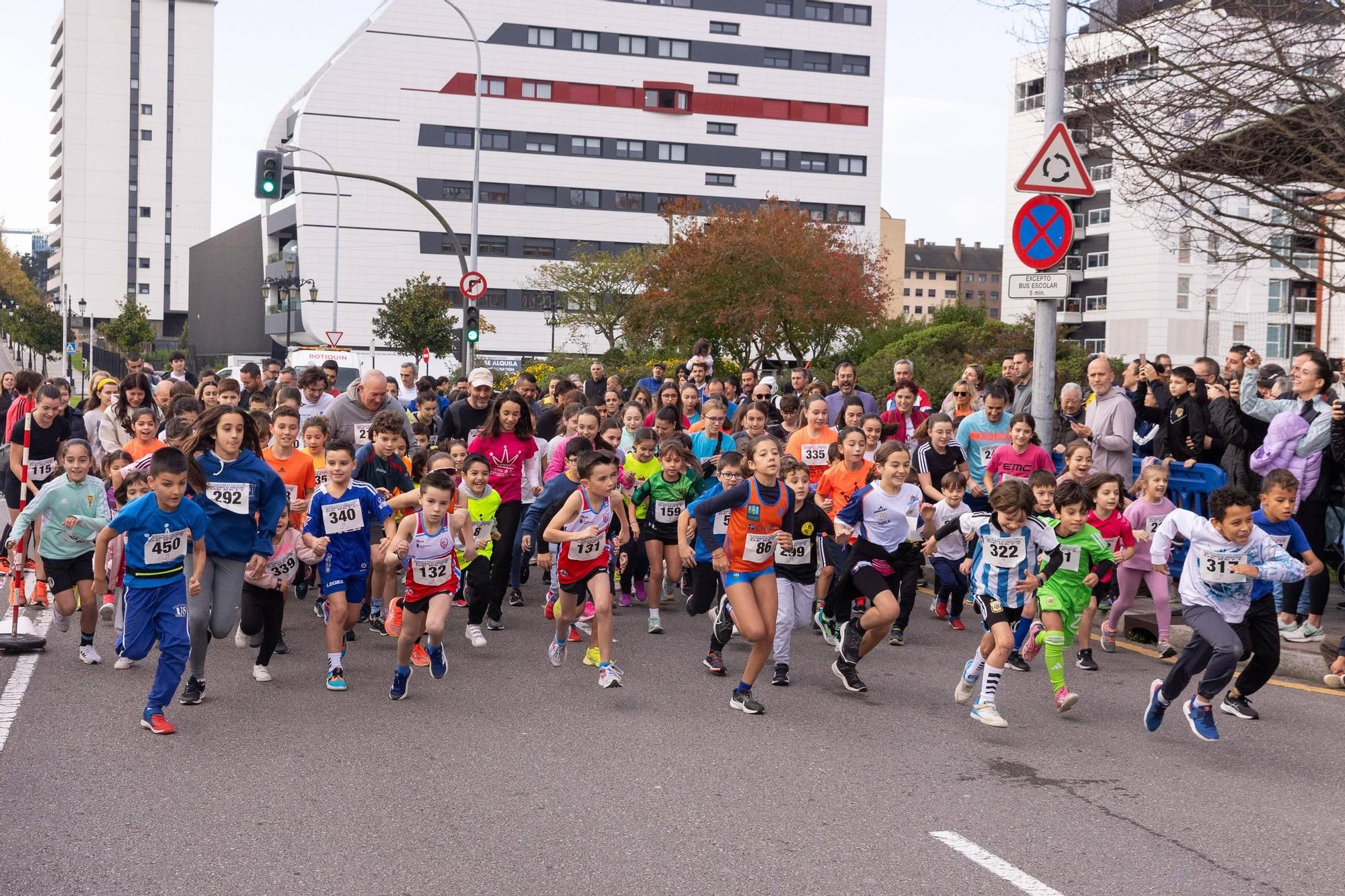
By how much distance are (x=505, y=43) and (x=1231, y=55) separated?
66.6 metres

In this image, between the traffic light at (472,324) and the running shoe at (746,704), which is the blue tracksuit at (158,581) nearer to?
the running shoe at (746,704)

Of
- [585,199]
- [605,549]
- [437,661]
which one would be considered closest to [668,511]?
[605,549]

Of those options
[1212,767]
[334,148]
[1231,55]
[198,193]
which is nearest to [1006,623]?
[1212,767]

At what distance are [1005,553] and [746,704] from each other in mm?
1817

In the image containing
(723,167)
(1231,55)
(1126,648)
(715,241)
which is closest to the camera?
(1126,648)

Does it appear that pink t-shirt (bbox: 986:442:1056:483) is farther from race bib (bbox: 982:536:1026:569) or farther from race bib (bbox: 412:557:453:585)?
race bib (bbox: 412:557:453:585)

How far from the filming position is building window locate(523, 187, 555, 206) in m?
76.0

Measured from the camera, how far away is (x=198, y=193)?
118625 mm

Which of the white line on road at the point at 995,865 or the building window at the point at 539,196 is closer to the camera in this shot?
the white line on road at the point at 995,865

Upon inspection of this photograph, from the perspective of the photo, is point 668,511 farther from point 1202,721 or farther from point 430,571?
point 1202,721

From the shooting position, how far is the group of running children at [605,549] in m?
7.60

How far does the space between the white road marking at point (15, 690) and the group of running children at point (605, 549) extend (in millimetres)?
380

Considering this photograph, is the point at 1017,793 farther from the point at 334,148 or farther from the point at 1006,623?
the point at 334,148

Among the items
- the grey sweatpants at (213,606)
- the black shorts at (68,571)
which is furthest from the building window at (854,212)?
the grey sweatpants at (213,606)
